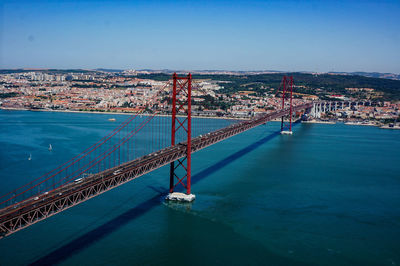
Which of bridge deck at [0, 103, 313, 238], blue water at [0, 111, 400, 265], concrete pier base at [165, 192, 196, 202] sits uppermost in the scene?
bridge deck at [0, 103, 313, 238]

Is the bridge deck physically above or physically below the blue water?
above

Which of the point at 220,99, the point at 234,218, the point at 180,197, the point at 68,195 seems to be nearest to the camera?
the point at 68,195

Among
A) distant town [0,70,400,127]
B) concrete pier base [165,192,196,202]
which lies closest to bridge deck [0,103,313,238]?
concrete pier base [165,192,196,202]

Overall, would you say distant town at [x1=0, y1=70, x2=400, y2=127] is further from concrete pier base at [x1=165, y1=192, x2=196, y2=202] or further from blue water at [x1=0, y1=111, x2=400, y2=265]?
concrete pier base at [x1=165, y1=192, x2=196, y2=202]

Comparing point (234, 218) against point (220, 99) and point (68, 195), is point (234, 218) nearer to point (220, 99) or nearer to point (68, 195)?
point (68, 195)

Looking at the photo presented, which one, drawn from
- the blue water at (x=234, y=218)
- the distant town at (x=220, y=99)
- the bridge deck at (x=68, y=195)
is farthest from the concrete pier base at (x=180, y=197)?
the distant town at (x=220, y=99)

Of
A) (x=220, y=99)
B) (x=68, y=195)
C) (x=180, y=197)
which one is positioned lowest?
(x=180, y=197)

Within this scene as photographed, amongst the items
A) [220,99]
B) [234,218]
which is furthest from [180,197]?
[220,99]

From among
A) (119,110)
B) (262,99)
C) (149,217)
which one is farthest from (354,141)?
(119,110)
